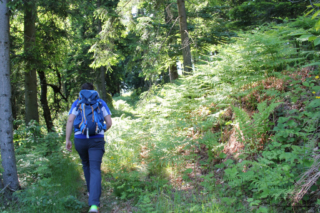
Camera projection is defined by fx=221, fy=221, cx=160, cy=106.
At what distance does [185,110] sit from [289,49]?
294 centimetres

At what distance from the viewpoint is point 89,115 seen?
3.74 metres

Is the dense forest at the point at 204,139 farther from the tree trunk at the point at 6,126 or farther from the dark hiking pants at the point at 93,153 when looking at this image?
the dark hiking pants at the point at 93,153

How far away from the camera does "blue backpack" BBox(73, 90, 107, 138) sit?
12.0ft

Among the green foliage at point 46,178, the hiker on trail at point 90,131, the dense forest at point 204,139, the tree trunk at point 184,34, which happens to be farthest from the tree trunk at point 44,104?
the hiker on trail at point 90,131

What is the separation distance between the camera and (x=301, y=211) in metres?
2.82

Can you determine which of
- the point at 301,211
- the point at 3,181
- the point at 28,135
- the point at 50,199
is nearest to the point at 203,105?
the point at 301,211

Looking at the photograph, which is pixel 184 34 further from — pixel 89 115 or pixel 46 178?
pixel 46 178

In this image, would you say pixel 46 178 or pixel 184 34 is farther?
pixel 184 34

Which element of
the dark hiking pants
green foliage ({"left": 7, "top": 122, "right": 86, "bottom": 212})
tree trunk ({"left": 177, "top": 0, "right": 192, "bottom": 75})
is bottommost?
green foliage ({"left": 7, "top": 122, "right": 86, "bottom": 212})

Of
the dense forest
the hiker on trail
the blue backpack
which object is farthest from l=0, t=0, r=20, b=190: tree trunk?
the blue backpack

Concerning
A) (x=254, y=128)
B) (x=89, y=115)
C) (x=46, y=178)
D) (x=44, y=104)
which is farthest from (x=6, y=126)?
(x=44, y=104)

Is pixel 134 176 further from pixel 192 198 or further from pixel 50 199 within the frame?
pixel 50 199

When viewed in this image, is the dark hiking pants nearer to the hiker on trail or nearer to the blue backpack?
the hiker on trail

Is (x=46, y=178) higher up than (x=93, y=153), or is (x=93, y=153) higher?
(x=93, y=153)
